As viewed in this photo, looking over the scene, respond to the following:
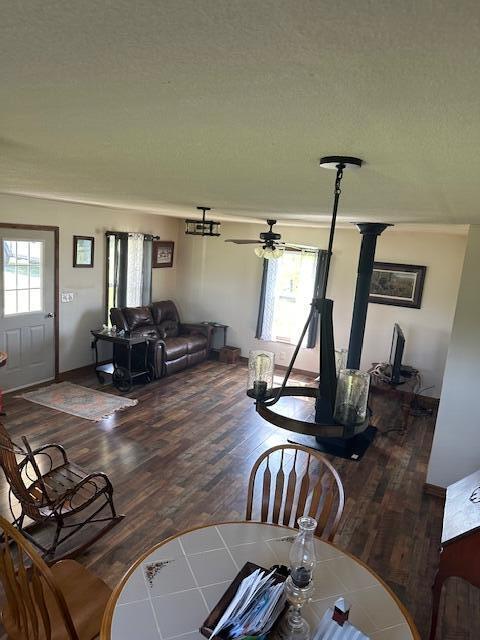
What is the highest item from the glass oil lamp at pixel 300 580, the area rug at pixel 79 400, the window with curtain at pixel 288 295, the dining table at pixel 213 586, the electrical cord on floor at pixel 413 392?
the window with curtain at pixel 288 295

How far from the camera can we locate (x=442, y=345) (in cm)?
625

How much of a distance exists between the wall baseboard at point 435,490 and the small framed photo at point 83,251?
518 centimetres

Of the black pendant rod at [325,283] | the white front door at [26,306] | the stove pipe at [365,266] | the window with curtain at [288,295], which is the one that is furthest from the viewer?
the window with curtain at [288,295]

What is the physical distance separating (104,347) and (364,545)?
4.96 m

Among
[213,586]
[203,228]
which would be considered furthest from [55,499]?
[203,228]

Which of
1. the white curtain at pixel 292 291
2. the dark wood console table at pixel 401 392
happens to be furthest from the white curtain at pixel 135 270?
the dark wood console table at pixel 401 392

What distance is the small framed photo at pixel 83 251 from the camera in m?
6.19

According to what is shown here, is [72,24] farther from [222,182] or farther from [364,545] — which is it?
[364,545]

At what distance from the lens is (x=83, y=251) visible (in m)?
6.31

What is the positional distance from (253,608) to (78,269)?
5.55 metres

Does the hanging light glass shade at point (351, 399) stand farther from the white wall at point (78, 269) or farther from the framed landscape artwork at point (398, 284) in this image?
the white wall at point (78, 269)

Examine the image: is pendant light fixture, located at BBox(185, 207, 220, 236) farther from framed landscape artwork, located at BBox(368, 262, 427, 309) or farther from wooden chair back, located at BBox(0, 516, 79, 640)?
wooden chair back, located at BBox(0, 516, 79, 640)

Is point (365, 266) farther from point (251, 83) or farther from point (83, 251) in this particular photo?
point (83, 251)

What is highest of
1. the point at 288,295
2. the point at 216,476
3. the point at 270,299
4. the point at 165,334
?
the point at 288,295
